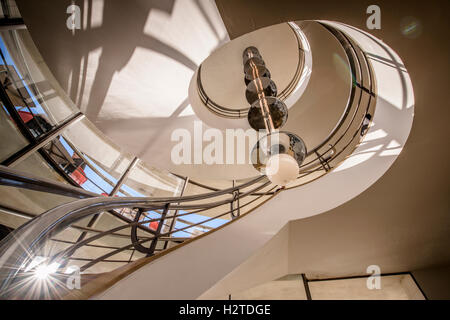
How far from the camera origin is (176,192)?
5422 mm

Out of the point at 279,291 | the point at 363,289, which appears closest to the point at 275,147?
the point at 279,291

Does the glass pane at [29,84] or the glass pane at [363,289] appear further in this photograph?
the glass pane at [29,84]

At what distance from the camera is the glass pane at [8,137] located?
8.84 ft

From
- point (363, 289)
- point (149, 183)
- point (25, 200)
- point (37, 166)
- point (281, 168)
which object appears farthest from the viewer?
point (149, 183)

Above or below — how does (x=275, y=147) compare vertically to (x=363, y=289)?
above

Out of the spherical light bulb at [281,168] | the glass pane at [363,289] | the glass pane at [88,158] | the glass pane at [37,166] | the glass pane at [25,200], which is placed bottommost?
the glass pane at [363,289]

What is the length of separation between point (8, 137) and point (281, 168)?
3313 mm

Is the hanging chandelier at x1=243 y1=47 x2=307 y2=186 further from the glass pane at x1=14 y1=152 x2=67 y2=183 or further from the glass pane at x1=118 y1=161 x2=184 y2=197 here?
the glass pane at x1=118 y1=161 x2=184 y2=197

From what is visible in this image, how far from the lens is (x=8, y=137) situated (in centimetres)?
275

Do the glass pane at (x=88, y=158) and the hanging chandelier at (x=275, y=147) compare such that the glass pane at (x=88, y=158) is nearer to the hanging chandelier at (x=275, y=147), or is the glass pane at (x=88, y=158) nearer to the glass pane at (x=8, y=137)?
the glass pane at (x=8, y=137)

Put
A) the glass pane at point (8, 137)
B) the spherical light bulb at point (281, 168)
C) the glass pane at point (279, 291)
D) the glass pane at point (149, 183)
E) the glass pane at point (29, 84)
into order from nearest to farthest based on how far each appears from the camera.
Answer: the spherical light bulb at point (281, 168)
the glass pane at point (279, 291)
the glass pane at point (8, 137)
the glass pane at point (29, 84)
the glass pane at point (149, 183)

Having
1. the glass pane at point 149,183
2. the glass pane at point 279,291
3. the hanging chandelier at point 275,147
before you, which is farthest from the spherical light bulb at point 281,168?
the glass pane at point 149,183

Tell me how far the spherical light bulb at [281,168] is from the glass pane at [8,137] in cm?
316

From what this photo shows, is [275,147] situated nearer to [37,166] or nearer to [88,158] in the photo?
[37,166]
